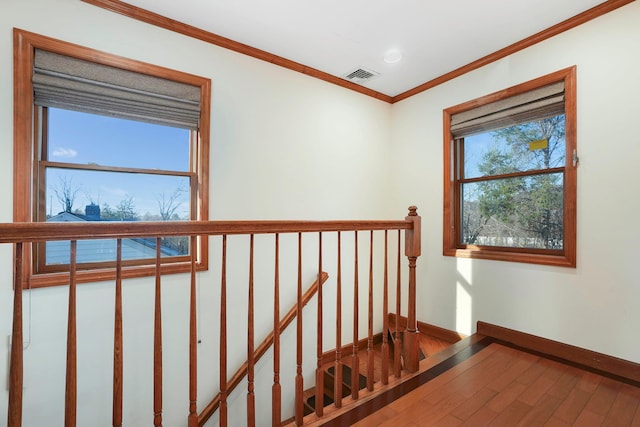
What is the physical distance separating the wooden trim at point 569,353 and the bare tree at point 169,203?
2741mm

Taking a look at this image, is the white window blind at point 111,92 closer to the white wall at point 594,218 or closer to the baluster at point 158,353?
the baluster at point 158,353

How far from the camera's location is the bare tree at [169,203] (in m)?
2.31

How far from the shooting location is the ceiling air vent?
9.64 feet

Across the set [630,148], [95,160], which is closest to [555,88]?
[630,148]

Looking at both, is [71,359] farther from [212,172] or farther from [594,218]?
[594,218]

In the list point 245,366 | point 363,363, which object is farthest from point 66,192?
point 363,363

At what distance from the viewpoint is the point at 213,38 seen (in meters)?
2.39

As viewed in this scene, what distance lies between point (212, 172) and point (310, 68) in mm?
1394

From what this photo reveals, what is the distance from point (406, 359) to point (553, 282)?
4.26 feet

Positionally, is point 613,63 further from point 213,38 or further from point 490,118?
point 213,38

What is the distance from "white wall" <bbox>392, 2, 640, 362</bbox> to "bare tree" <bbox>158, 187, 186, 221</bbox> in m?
2.60

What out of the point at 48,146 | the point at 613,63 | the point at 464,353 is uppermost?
the point at 613,63

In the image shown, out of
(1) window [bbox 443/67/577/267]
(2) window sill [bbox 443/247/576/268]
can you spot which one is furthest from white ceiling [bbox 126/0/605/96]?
(2) window sill [bbox 443/247/576/268]

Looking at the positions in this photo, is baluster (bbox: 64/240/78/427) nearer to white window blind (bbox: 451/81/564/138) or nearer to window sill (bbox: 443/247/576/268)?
window sill (bbox: 443/247/576/268)
